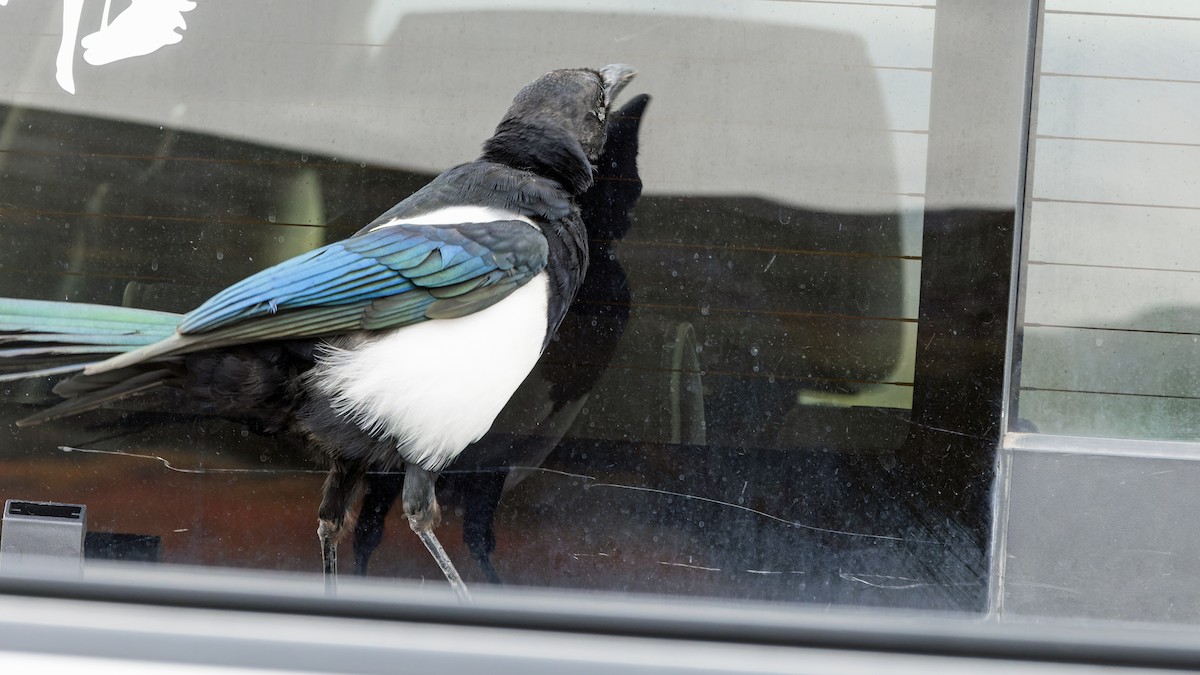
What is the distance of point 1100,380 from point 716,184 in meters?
0.83

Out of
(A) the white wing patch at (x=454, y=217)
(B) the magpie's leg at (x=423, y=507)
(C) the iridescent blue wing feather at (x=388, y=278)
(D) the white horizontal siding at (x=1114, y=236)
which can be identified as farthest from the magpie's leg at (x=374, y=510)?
(D) the white horizontal siding at (x=1114, y=236)

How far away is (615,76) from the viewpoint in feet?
6.02

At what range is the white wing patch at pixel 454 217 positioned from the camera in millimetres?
1770

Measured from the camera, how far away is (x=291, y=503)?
1.90 meters

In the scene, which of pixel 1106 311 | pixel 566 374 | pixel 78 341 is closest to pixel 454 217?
pixel 566 374

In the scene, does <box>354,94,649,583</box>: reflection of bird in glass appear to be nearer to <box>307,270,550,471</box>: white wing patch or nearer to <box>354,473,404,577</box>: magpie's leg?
<box>354,473,404,577</box>: magpie's leg

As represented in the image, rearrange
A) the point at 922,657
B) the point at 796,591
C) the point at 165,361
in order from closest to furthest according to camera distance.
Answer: the point at 922,657
the point at 165,361
the point at 796,591

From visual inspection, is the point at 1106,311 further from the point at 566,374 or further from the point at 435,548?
the point at 435,548

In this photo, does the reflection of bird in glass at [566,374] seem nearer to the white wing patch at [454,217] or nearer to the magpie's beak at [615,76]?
the magpie's beak at [615,76]

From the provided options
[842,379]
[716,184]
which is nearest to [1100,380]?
[842,379]

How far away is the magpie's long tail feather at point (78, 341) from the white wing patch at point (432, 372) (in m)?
0.31

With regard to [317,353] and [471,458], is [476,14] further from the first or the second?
[471,458]

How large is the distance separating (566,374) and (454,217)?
0.40 meters

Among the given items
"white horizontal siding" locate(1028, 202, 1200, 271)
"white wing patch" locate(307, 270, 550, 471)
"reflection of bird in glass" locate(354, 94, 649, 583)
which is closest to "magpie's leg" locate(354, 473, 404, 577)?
"reflection of bird in glass" locate(354, 94, 649, 583)
